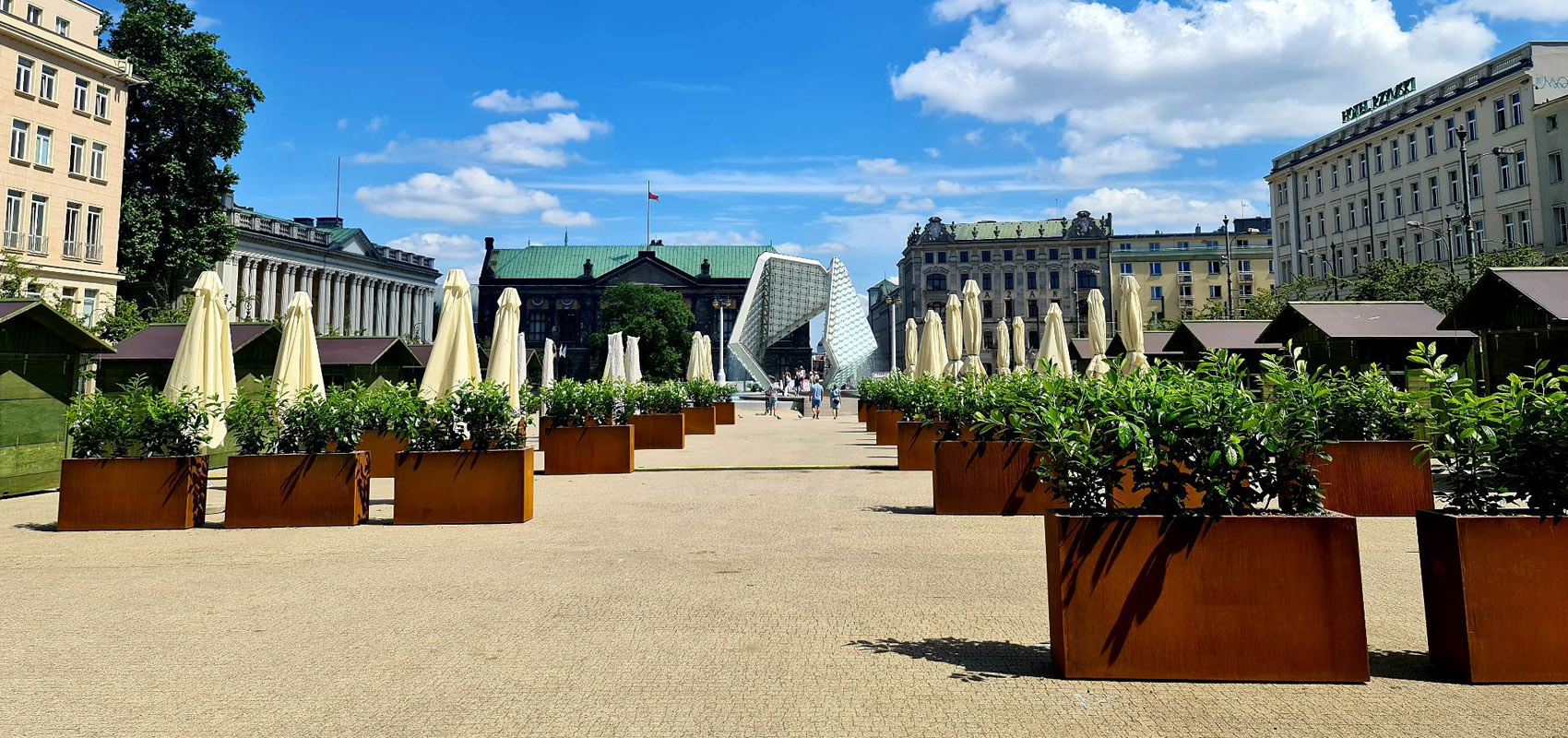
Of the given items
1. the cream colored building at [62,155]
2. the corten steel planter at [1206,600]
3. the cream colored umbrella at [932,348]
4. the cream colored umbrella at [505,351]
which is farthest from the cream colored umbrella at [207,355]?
the cream colored building at [62,155]

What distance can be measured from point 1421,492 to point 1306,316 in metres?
8.53

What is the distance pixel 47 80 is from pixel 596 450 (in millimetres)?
40134

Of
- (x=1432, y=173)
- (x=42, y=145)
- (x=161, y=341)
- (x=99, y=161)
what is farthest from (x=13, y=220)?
(x=1432, y=173)

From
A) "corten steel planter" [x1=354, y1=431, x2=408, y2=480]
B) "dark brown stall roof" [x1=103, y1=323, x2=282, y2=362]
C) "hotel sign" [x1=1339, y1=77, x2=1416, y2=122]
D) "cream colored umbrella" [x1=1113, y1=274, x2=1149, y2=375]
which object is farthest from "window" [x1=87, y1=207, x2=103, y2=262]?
"hotel sign" [x1=1339, y1=77, x2=1416, y2=122]

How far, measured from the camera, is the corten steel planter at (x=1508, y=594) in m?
3.92

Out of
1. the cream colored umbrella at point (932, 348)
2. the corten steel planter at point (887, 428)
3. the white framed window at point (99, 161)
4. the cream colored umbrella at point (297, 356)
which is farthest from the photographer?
the white framed window at point (99, 161)

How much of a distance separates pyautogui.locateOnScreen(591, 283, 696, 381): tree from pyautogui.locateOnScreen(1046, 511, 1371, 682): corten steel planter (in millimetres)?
79299

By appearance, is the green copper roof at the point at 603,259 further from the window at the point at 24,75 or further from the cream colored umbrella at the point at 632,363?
the cream colored umbrella at the point at 632,363

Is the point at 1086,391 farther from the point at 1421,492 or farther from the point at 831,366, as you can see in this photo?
the point at 831,366

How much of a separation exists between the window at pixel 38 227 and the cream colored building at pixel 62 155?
0.13 ft

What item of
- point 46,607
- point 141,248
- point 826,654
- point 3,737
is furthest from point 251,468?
point 141,248

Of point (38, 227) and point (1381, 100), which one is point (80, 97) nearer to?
point (38, 227)

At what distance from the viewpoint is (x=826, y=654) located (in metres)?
4.67

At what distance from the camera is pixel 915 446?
14.6 metres
